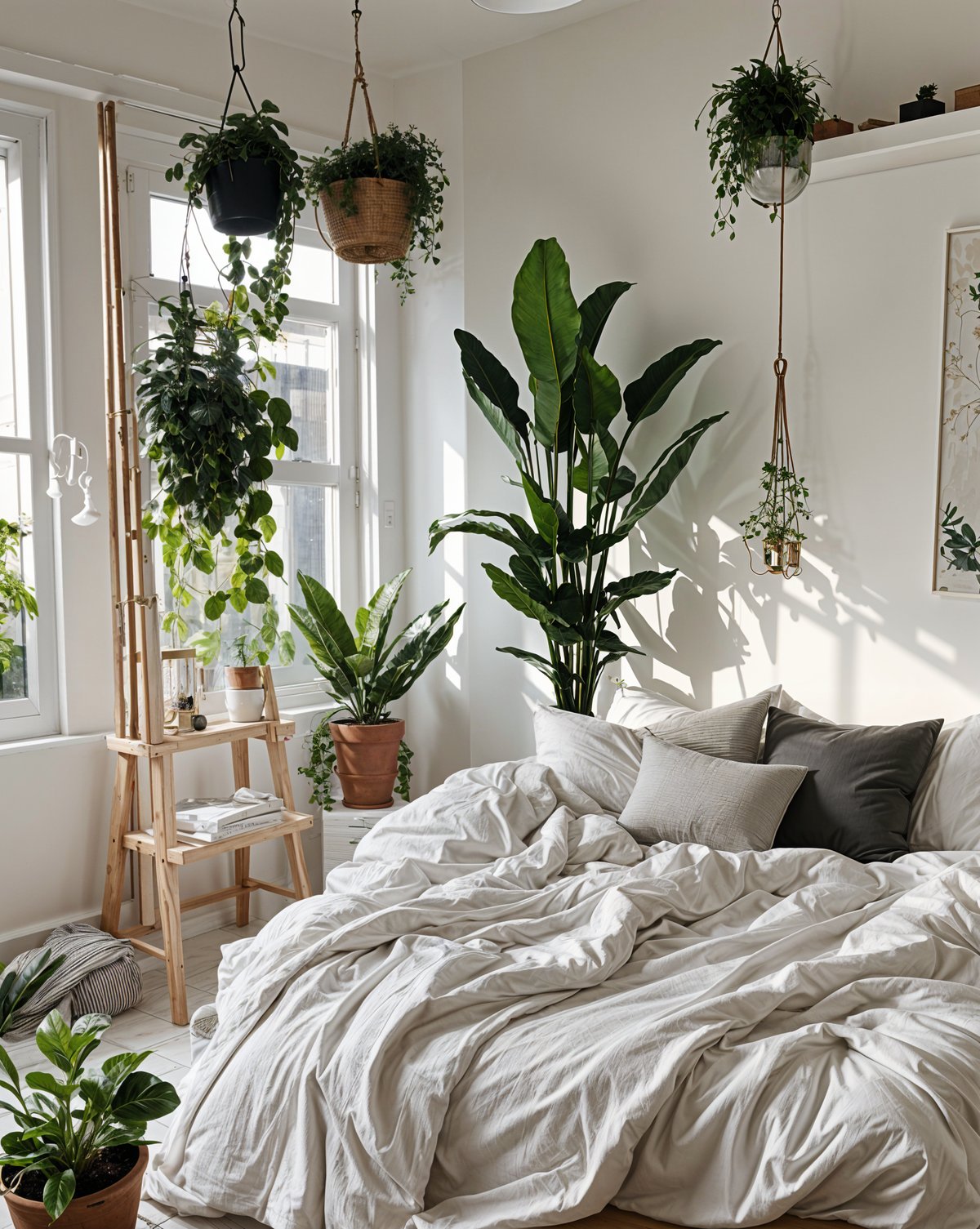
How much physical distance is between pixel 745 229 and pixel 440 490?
1583 millimetres

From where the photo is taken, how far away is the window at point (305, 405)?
411cm

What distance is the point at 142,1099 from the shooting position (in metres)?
2.02

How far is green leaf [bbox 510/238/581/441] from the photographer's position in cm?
365

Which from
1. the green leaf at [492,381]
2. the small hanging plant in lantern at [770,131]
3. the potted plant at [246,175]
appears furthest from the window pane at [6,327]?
the small hanging plant in lantern at [770,131]

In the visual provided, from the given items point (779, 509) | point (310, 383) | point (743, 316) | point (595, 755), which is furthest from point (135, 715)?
point (743, 316)

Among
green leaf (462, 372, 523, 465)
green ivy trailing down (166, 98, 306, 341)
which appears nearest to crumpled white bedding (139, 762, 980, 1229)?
green leaf (462, 372, 523, 465)

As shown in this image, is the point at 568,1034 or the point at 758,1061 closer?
the point at 758,1061

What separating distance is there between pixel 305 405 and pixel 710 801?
7.89 ft

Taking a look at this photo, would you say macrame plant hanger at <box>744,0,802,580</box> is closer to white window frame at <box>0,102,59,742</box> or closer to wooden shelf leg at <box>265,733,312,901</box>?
wooden shelf leg at <box>265,733,312,901</box>

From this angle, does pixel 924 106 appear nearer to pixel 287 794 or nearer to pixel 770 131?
pixel 770 131

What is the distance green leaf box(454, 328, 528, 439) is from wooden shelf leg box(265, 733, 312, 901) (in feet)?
4.52

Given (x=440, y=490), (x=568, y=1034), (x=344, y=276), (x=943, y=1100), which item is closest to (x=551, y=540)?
(x=440, y=490)

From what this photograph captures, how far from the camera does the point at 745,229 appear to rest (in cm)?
375

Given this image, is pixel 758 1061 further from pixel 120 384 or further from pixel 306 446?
pixel 306 446
